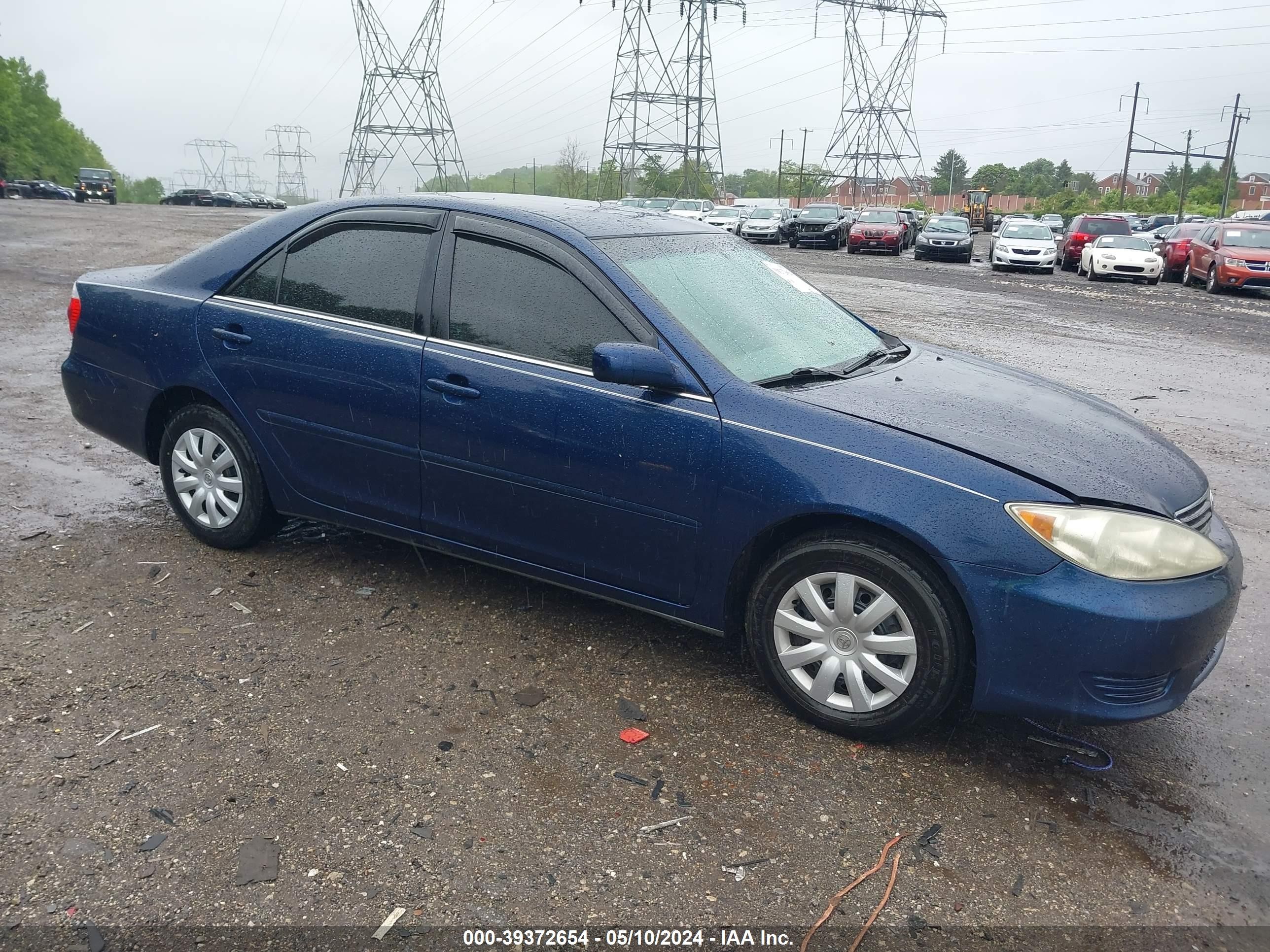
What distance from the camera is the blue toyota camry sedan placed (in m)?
3.11

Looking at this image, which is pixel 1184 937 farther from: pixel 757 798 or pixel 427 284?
pixel 427 284

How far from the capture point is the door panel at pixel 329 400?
162 inches

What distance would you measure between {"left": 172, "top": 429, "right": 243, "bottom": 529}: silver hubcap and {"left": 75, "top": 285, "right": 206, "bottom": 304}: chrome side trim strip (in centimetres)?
61

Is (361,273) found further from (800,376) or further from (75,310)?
(800,376)

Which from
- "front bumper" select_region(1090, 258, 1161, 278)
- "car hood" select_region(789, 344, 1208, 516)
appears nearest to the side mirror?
"car hood" select_region(789, 344, 1208, 516)

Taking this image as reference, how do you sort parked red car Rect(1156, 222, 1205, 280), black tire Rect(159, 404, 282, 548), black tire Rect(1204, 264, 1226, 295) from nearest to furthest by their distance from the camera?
black tire Rect(159, 404, 282, 548), black tire Rect(1204, 264, 1226, 295), parked red car Rect(1156, 222, 1205, 280)

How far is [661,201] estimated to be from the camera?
4281 centimetres

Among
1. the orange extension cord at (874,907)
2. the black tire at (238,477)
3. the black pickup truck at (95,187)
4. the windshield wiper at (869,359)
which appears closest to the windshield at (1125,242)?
the windshield wiper at (869,359)

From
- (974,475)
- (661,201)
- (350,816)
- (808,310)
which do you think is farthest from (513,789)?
(661,201)

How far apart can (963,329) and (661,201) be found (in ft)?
99.1

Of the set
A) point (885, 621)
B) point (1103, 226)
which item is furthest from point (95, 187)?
point (885, 621)

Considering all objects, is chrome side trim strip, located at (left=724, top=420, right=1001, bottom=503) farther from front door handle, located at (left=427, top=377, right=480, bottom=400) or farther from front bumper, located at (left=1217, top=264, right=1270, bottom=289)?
front bumper, located at (left=1217, top=264, right=1270, bottom=289)

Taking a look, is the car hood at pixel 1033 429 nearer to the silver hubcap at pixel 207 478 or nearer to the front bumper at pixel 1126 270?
the silver hubcap at pixel 207 478

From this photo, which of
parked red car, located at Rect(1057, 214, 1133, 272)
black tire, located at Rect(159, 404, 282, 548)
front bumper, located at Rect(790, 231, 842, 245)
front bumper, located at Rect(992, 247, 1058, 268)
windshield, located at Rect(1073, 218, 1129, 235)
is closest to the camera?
black tire, located at Rect(159, 404, 282, 548)
